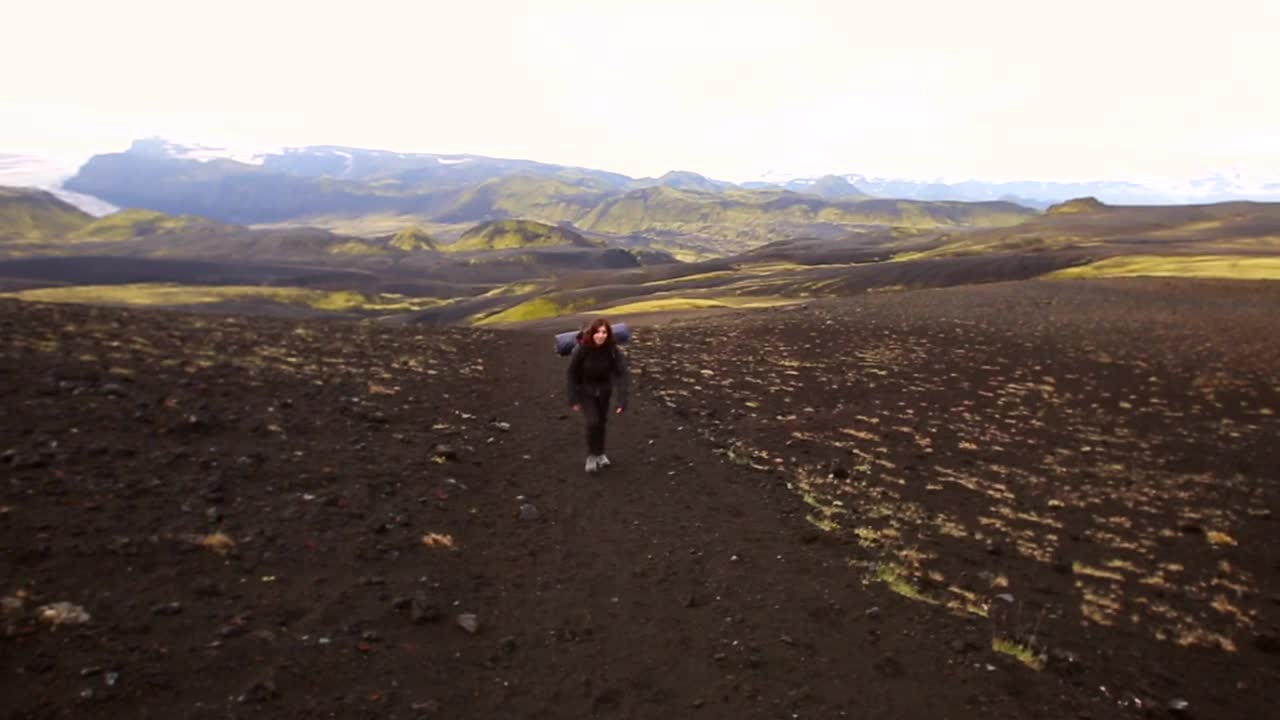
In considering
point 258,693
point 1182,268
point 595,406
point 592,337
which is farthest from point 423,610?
point 1182,268

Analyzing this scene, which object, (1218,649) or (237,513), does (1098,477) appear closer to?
(1218,649)

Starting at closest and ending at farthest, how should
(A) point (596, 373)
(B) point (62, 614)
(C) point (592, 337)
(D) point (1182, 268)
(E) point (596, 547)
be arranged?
1. (B) point (62, 614)
2. (E) point (596, 547)
3. (C) point (592, 337)
4. (A) point (596, 373)
5. (D) point (1182, 268)

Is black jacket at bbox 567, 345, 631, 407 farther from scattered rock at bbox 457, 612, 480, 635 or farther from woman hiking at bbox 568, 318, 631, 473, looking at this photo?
scattered rock at bbox 457, 612, 480, 635

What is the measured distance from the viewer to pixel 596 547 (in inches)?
370

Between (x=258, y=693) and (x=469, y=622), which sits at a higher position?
(x=258, y=693)

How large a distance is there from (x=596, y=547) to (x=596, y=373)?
367 centimetres

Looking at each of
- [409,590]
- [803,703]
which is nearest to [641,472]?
[409,590]

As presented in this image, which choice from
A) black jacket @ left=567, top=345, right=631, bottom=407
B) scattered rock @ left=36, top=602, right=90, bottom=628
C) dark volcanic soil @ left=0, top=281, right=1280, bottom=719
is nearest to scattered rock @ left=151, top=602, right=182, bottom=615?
dark volcanic soil @ left=0, top=281, right=1280, bottom=719

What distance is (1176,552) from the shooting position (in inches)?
417

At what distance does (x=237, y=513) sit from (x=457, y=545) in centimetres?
296

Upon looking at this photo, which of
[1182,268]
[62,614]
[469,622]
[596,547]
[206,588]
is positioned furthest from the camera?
[1182,268]

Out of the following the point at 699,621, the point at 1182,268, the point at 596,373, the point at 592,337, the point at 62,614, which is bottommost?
the point at 699,621

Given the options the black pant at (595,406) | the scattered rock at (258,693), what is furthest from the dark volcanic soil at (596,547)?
the black pant at (595,406)

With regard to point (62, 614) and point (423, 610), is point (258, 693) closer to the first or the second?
point (423, 610)
